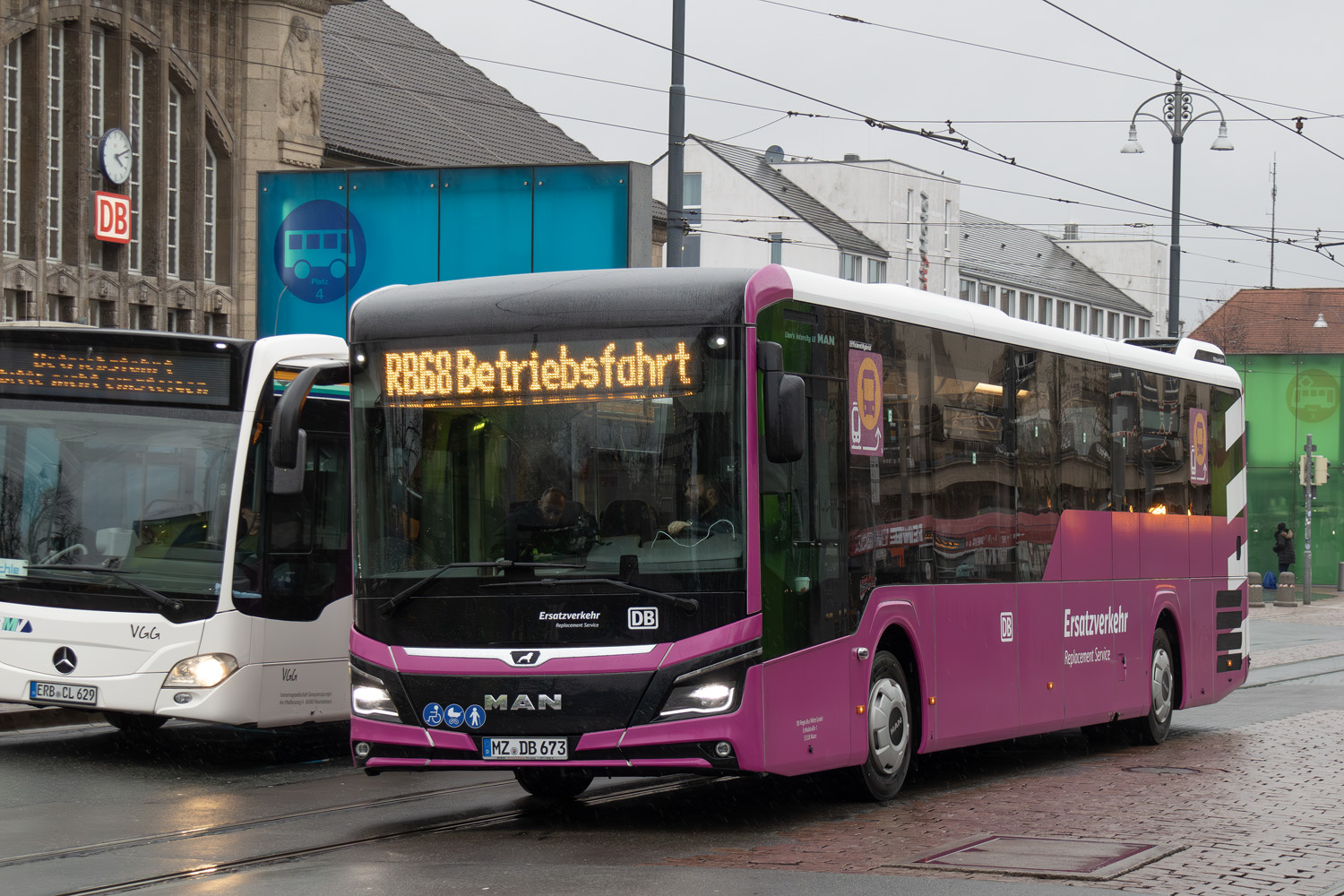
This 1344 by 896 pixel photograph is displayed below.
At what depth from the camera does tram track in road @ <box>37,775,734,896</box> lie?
326 inches

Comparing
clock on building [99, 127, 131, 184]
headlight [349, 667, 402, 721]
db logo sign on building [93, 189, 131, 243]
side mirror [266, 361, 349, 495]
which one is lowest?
headlight [349, 667, 402, 721]

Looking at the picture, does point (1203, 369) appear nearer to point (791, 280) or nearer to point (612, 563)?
point (791, 280)

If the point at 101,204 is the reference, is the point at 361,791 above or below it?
below

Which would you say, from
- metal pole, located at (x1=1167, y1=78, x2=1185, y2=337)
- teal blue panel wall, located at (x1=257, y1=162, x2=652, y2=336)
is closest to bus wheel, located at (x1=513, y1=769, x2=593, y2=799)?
teal blue panel wall, located at (x1=257, y1=162, x2=652, y2=336)

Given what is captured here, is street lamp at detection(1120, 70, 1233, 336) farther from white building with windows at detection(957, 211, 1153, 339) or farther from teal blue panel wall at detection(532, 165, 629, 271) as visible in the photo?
white building with windows at detection(957, 211, 1153, 339)

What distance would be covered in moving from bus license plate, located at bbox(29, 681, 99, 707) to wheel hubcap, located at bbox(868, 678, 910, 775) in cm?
506

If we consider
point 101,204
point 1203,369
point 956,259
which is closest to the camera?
point 1203,369

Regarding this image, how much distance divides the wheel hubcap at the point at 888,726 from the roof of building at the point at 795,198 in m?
64.6

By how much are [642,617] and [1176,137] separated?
2611 centimetres

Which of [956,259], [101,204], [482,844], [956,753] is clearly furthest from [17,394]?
[956,259]

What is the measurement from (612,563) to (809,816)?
210 centimetres

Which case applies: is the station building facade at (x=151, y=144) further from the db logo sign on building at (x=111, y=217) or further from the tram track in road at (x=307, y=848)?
the tram track in road at (x=307, y=848)

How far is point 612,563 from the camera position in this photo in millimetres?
9391

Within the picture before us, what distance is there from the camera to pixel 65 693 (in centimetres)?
1243
